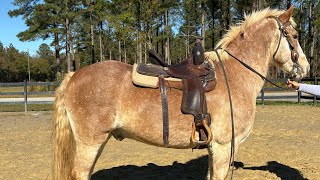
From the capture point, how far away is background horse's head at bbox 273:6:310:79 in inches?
145

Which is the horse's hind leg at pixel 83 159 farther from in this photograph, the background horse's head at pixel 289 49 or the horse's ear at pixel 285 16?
the horse's ear at pixel 285 16

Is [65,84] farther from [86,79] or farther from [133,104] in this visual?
[133,104]

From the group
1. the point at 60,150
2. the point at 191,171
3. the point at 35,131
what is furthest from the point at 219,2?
the point at 60,150

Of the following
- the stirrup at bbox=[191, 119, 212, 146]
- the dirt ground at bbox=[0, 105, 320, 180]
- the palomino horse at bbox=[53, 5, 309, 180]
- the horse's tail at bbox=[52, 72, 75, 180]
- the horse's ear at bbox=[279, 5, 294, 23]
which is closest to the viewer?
the stirrup at bbox=[191, 119, 212, 146]

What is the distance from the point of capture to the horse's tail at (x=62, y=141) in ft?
11.5

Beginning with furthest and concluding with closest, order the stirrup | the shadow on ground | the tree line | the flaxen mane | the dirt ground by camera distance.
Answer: the tree line
the dirt ground
the shadow on ground
the flaxen mane
the stirrup

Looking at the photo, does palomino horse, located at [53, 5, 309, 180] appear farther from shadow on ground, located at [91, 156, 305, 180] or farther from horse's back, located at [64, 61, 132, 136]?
shadow on ground, located at [91, 156, 305, 180]

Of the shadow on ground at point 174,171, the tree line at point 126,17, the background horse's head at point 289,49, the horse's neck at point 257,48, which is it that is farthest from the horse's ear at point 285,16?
the tree line at point 126,17

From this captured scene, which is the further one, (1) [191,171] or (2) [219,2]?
(2) [219,2]

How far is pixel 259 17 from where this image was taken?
3.79 metres

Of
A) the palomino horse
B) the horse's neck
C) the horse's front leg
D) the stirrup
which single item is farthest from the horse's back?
the horse's neck

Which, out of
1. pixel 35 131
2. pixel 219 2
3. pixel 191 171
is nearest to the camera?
pixel 191 171

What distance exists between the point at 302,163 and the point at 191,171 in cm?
210

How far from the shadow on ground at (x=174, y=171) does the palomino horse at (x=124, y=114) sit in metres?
1.81
